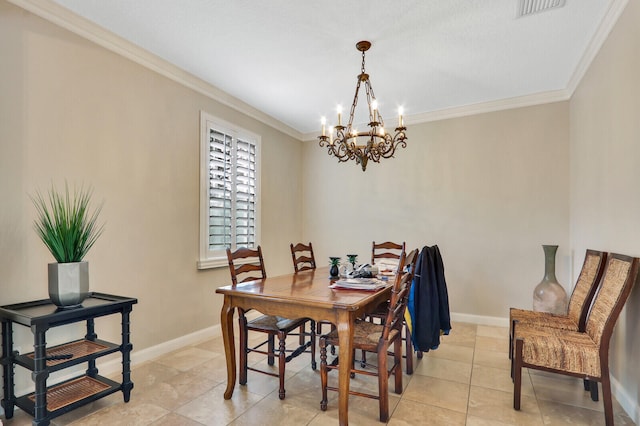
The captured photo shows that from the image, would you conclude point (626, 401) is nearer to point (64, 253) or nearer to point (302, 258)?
point (302, 258)

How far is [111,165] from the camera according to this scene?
274 cm

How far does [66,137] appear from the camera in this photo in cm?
245

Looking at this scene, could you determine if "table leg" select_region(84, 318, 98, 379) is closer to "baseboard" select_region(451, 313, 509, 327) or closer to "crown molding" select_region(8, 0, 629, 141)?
"crown molding" select_region(8, 0, 629, 141)

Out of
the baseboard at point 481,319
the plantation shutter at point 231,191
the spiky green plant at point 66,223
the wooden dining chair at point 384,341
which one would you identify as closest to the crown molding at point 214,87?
the plantation shutter at point 231,191

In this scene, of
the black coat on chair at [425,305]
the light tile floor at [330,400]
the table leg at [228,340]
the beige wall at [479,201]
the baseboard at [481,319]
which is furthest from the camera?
the baseboard at [481,319]

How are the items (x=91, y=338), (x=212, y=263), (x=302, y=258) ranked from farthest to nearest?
1. (x=212, y=263)
2. (x=302, y=258)
3. (x=91, y=338)

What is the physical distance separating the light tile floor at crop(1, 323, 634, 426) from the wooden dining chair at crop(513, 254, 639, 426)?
0.82ft

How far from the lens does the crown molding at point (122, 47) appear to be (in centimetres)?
232

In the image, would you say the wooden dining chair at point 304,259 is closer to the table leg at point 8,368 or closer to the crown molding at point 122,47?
the crown molding at point 122,47

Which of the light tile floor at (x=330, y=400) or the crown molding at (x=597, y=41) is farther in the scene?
the crown molding at (x=597, y=41)

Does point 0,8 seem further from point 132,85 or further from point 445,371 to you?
point 445,371

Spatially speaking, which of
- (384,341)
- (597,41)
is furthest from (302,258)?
(597,41)

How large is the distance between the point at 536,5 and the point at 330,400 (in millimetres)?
3016

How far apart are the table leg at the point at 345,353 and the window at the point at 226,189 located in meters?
2.09
